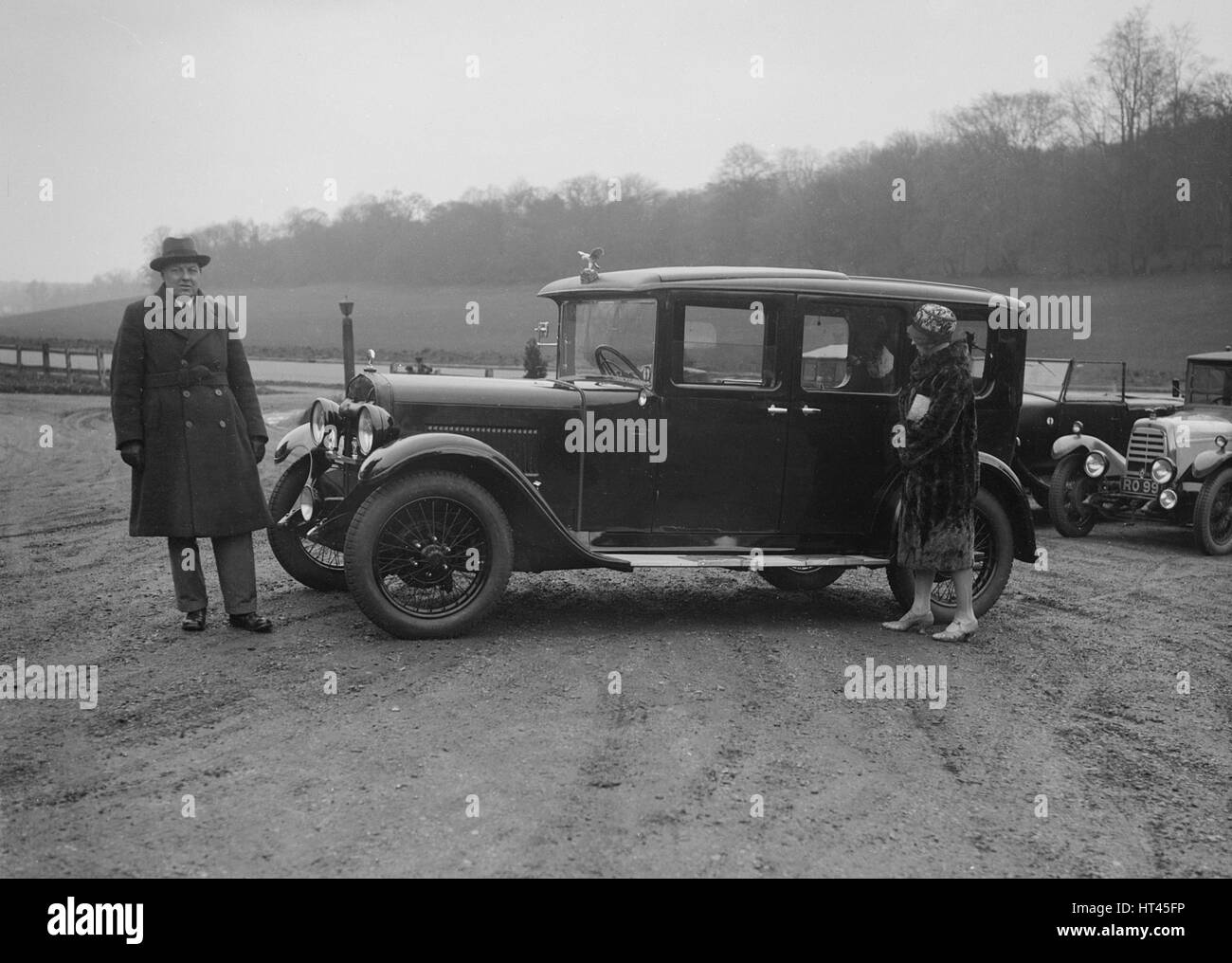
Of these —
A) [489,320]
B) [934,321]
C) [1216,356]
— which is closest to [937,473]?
[934,321]

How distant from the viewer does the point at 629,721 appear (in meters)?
4.48

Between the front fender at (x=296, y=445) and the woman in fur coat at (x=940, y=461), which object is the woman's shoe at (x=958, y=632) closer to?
the woman in fur coat at (x=940, y=461)

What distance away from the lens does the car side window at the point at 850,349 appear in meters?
6.31

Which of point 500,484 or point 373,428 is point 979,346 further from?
point 373,428

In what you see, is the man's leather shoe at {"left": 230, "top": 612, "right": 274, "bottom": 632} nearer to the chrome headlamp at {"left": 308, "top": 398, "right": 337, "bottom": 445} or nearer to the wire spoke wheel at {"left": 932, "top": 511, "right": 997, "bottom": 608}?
the chrome headlamp at {"left": 308, "top": 398, "right": 337, "bottom": 445}

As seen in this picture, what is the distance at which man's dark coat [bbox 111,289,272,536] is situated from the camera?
5.48 metres

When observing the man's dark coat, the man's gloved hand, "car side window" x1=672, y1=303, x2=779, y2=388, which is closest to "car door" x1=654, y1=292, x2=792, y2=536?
"car side window" x1=672, y1=303, x2=779, y2=388

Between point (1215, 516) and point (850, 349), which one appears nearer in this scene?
point (850, 349)

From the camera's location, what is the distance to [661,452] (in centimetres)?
617

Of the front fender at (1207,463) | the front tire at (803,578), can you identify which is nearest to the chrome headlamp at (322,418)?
the front tire at (803,578)

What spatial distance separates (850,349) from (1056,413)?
6.43m

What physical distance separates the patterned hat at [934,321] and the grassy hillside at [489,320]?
1556 centimetres

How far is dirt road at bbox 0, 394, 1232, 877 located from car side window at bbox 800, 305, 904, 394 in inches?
56.3
